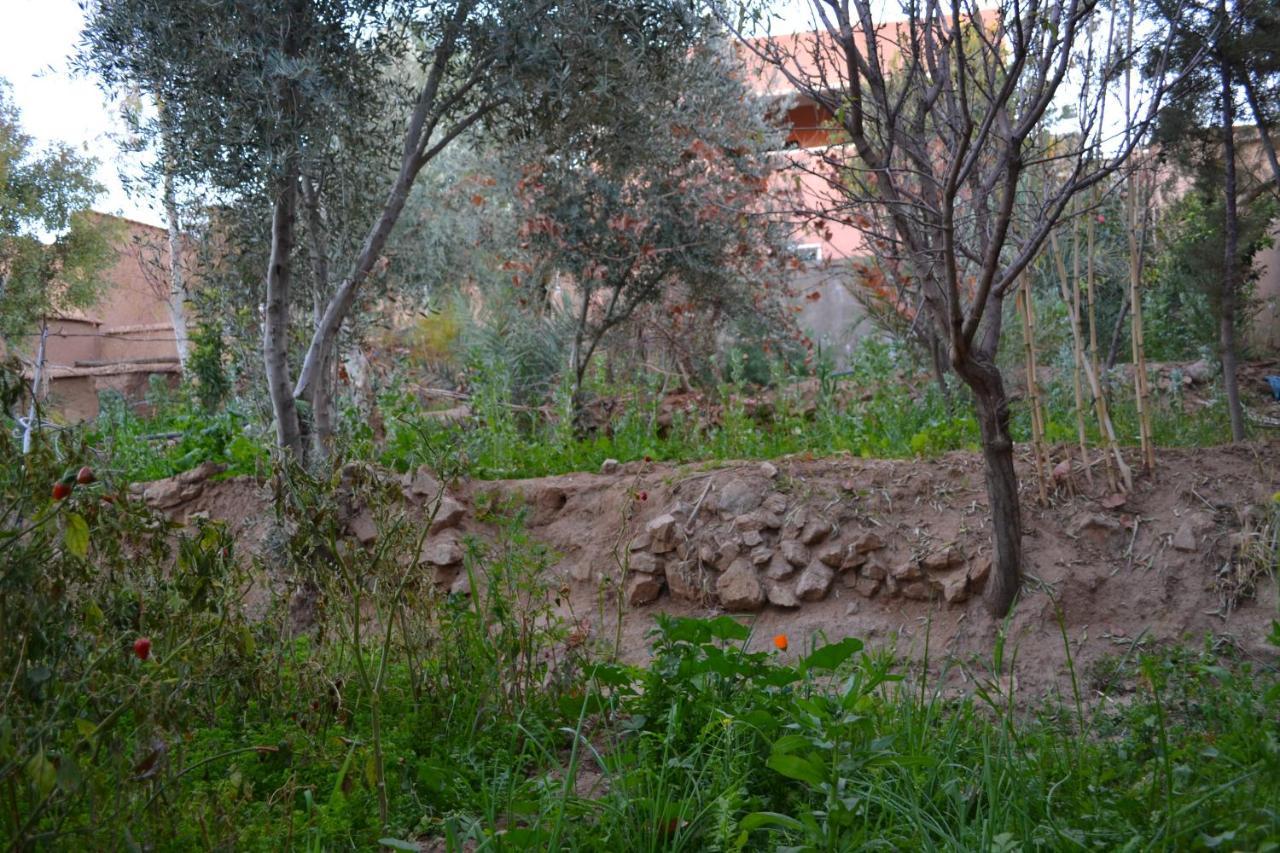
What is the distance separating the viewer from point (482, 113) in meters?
5.41

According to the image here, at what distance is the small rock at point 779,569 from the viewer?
5441mm

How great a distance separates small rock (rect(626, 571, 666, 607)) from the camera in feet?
18.6

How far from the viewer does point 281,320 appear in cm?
523

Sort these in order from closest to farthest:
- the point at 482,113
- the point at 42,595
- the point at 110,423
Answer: the point at 42,595, the point at 482,113, the point at 110,423

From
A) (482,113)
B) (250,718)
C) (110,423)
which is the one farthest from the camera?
(110,423)

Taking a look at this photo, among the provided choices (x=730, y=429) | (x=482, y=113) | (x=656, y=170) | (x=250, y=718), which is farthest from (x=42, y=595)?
(x=656, y=170)

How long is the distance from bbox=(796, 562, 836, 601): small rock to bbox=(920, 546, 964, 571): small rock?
520mm

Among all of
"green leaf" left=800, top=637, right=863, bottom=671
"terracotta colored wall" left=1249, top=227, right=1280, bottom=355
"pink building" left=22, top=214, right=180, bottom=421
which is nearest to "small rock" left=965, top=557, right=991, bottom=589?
"green leaf" left=800, top=637, right=863, bottom=671

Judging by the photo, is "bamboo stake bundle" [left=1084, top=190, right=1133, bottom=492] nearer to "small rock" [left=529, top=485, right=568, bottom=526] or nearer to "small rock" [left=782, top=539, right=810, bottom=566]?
"small rock" [left=782, top=539, right=810, bottom=566]

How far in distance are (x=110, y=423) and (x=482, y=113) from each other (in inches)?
214

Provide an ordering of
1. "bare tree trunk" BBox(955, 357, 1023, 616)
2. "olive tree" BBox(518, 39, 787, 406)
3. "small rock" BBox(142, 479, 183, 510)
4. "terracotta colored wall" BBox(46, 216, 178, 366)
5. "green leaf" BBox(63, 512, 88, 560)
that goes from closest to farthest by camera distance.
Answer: "green leaf" BBox(63, 512, 88, 560)
"bare tree trunk" BBox(955, 357, 1023, 616)
"small rock" BBox(142, 479, 183, 510)
"olive tree" BBox(518, 39, 787, 406)
"terracotta colored wall" BBox(46, 216, 178, 366)

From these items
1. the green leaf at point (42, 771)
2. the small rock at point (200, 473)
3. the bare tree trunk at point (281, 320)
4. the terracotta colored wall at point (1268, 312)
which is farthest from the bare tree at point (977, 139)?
the terracotta colored wall at point (1268, 312)

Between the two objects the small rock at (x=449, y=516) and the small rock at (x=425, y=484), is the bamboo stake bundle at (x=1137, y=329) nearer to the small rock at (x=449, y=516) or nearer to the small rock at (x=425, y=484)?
the small rock at (x=449, y=516)

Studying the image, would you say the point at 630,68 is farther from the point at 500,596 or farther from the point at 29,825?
the point at 29,825
